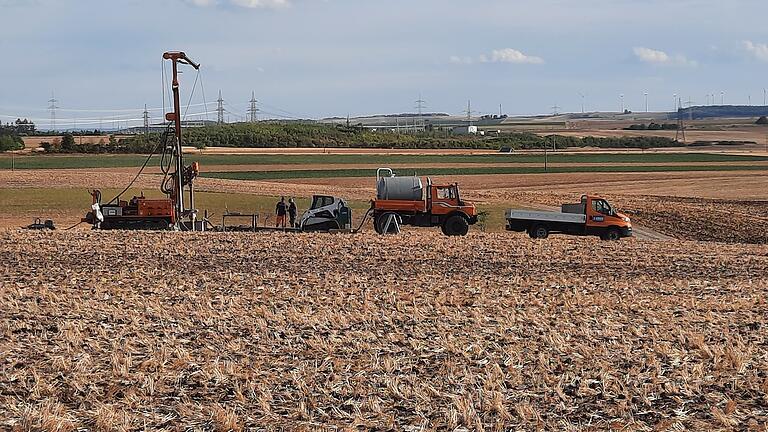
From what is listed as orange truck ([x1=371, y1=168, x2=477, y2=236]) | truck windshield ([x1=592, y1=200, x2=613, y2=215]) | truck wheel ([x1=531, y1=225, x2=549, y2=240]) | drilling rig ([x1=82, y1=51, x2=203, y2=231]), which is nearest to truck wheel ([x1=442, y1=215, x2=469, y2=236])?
orange truck ([x1=371, y1=168, x2=477, y2=236])

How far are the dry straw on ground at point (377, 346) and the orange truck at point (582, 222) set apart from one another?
10.00 metres

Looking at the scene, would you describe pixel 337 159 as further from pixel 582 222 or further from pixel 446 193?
pixel 582 222

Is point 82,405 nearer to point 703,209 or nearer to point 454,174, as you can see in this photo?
point 703,209

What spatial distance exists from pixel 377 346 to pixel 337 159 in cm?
9368

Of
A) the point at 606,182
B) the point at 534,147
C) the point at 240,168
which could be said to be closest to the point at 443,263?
the point at 606,182

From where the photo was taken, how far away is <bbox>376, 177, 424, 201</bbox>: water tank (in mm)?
34531

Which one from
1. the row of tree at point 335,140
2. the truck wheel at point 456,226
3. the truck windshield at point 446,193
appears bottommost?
the truck wheel at point 456,226

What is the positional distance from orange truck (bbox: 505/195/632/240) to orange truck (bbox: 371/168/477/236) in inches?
68.8

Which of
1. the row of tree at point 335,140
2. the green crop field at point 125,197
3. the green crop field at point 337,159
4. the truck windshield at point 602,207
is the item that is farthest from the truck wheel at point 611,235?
the row of tree at point 335,140

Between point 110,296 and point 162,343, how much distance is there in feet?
17.1

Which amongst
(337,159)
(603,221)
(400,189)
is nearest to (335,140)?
(337,159)

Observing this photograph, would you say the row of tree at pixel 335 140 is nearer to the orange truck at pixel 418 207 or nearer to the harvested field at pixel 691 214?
the harvested field at pixel 691 214

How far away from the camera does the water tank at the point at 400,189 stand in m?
34.5

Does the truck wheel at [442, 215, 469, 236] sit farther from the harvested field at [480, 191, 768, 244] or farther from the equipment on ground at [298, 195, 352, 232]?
the harvested field at [480, 191, 768, 244]
